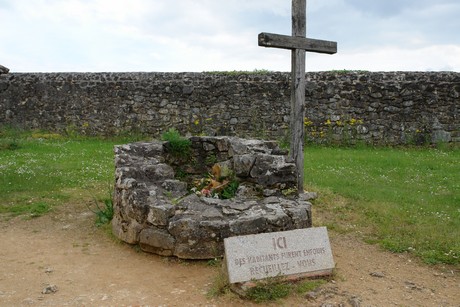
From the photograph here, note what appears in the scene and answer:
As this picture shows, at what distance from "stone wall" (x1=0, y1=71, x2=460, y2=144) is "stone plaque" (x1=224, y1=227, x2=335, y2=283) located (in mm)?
9732

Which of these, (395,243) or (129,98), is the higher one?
(129,98)

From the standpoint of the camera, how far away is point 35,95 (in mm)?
15703

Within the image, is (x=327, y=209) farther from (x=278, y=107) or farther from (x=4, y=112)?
(x=4, y=112)

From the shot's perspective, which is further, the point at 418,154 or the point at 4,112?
the point at 4,112

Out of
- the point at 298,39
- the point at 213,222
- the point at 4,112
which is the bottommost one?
the point at 213,222

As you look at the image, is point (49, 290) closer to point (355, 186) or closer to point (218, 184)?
point (218, 184)

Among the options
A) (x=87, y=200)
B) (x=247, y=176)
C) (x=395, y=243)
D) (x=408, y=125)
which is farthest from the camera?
(x=408, y=125)

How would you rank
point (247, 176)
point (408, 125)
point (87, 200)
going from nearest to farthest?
point (247, 176) < point (87, 200) < point (408, 125)

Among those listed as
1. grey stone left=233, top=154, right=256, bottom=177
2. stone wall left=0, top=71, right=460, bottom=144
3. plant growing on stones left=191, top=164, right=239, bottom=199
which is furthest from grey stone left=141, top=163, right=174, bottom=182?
stone wall left=0, top=71, right=460, bottom=144

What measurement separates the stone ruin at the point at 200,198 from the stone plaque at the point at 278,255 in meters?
0.74

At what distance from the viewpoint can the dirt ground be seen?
4.52 metres

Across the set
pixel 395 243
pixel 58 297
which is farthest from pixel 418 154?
pixel 58 297

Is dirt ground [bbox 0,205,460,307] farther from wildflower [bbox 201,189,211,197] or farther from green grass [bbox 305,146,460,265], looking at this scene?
wildflower [bbox 201,189,211,197]

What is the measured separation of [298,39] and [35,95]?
11.0 metres
